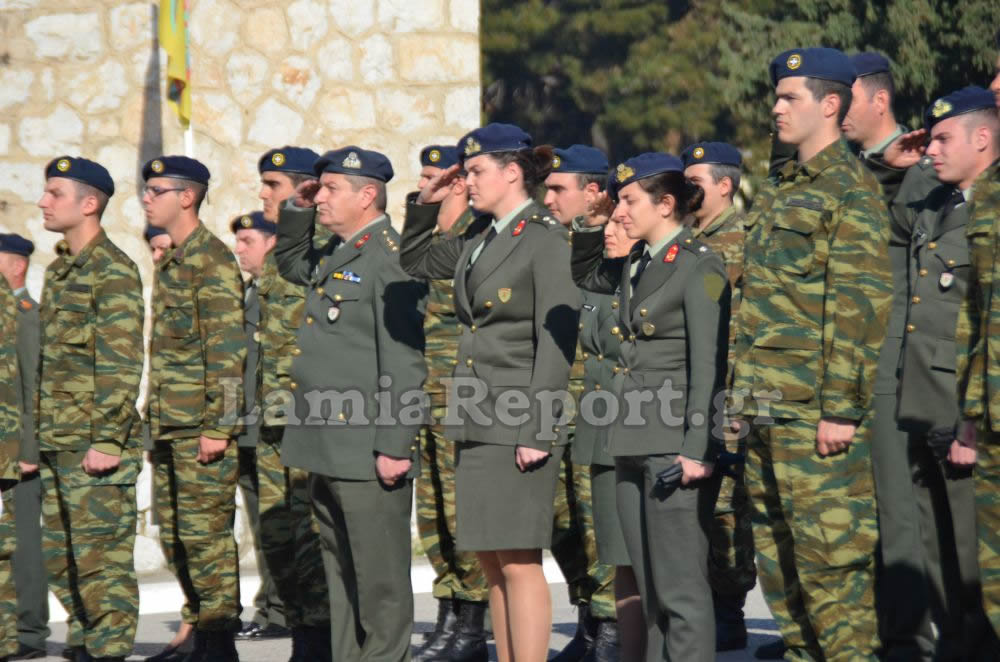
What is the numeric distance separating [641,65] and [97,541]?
57.5ft

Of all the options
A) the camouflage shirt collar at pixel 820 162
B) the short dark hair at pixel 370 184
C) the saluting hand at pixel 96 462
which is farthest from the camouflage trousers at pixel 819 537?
the saluting hand at pixel 96 462

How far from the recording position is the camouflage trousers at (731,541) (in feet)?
22.7

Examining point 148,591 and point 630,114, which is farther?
point 630,114

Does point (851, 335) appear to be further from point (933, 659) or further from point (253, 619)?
point (253, 619)

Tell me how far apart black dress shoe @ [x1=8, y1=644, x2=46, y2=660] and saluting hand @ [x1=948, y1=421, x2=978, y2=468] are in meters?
4.74

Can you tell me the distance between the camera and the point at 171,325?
7.68m

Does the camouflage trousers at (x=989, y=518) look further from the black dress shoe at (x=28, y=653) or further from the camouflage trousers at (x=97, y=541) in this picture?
the black dress shoe at (x=28, y=653)

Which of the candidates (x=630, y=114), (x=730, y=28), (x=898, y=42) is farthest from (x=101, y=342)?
(x=630, y=114)

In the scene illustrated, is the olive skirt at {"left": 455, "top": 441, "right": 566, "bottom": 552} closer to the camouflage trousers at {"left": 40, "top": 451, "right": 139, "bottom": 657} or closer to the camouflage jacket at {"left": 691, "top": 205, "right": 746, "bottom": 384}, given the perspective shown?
the camouflage jacket at {"left": 691, "top": 205, "right": 746, "bottom": 384}

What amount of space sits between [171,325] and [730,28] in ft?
41.7

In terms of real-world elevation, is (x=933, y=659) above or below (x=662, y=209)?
below

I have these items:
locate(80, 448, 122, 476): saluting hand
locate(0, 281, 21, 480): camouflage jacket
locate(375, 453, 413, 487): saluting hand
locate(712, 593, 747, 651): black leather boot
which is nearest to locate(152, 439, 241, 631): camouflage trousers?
locate(80, 448, 122, 476): saluting hand

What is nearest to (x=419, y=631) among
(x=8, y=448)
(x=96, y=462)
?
(x=96, y=462)

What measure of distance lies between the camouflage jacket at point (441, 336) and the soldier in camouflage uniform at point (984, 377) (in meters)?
3.31
